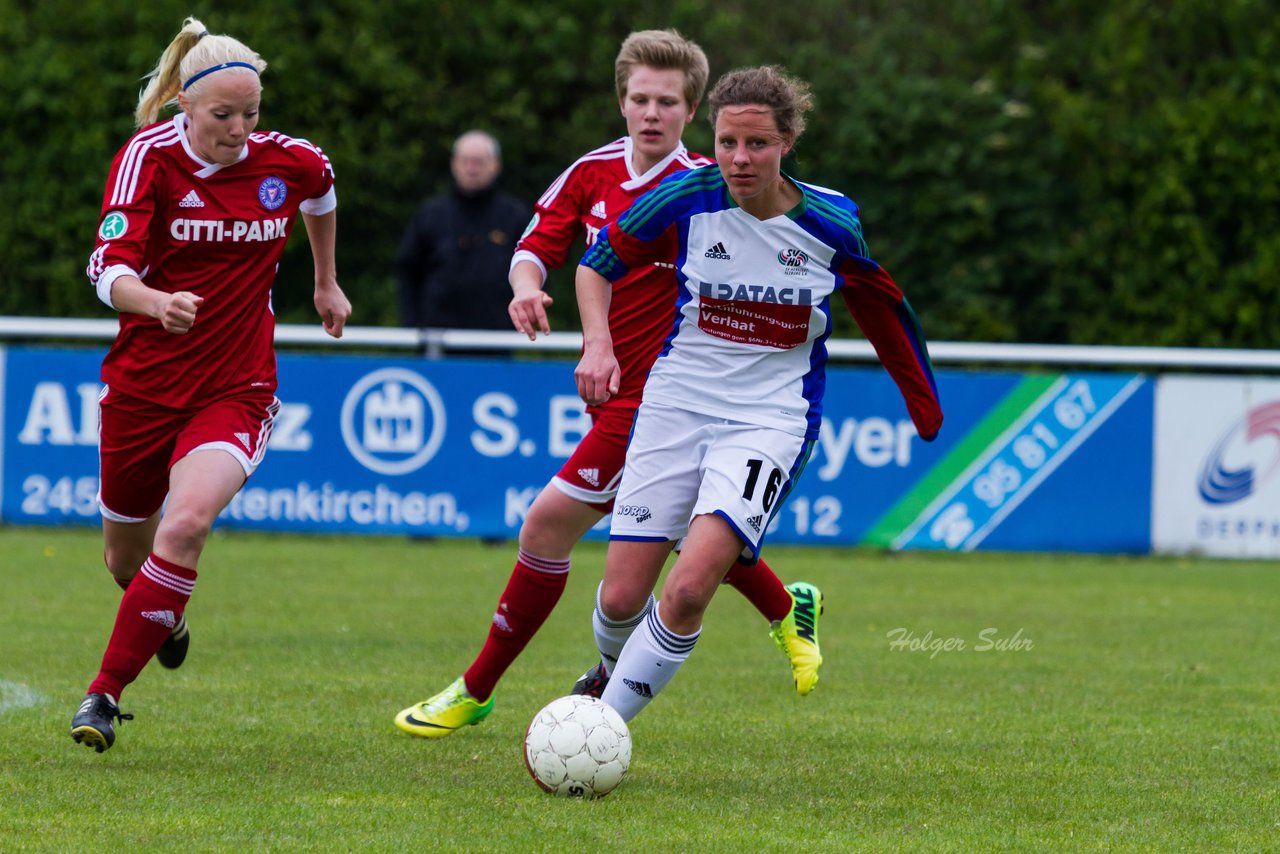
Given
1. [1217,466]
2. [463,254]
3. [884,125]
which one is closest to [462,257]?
[463,254]

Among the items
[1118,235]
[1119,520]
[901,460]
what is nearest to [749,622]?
[901,460]

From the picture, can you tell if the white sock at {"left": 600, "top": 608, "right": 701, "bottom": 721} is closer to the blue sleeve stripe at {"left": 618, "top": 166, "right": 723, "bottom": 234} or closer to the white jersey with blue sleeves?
the white jersey with blue sleeves

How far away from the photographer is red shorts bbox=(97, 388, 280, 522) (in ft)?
19.4

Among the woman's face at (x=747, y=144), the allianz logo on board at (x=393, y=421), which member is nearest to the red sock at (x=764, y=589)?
the woman's face at (x=747, y=144)

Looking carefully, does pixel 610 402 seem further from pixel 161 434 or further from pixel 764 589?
pixel 161 434

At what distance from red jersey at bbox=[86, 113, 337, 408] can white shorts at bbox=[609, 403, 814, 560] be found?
1.35 m

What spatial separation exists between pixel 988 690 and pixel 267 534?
6657 millimetres

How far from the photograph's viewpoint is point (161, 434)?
Result: 601 cm

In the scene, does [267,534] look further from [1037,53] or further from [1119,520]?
[1037,53]

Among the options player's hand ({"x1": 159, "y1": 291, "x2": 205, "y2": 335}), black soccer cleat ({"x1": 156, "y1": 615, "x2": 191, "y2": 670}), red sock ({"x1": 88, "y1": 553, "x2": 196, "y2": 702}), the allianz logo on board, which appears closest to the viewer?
player's hand ({"x1": 159, "y1": 291, "x2": 205, "y2": 335})

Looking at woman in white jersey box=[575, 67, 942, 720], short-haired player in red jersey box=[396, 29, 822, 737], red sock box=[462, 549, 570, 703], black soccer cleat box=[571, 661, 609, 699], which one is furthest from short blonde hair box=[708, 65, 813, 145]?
black soccer cleat box=[571, 661, 609, 699]

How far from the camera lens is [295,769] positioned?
5.51 metres

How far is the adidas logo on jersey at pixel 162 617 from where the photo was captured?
564cm

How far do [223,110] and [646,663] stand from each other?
2.09 metres
